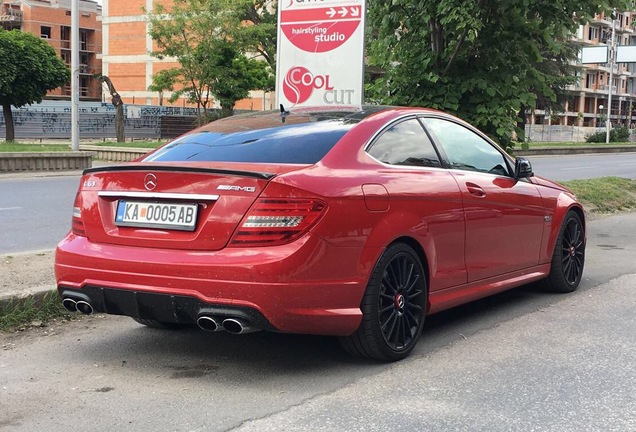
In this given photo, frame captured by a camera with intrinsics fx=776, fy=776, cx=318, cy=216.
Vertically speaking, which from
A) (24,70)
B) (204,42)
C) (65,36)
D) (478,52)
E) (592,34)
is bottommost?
(478,52)

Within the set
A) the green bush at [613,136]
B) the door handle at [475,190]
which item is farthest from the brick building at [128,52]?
the door handle at [475,190]

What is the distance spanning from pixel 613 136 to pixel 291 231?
70.6 meters

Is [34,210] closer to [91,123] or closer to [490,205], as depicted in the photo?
[490,205]

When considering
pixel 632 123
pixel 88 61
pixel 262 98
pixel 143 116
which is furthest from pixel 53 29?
pixel 632 123

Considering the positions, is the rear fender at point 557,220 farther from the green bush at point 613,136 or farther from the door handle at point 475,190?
the green bush at point 613,136

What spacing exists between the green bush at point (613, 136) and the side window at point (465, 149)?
212ft

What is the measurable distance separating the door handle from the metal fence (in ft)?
123

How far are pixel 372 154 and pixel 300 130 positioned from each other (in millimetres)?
486

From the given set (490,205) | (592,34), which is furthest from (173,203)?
(592,34)

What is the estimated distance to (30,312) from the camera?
5.39 meters

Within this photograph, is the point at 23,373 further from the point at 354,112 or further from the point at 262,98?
the point at 262,98

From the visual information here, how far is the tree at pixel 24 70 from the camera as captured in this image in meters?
30.2

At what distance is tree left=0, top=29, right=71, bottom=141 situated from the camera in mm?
30188

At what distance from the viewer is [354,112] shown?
17.1 ft
